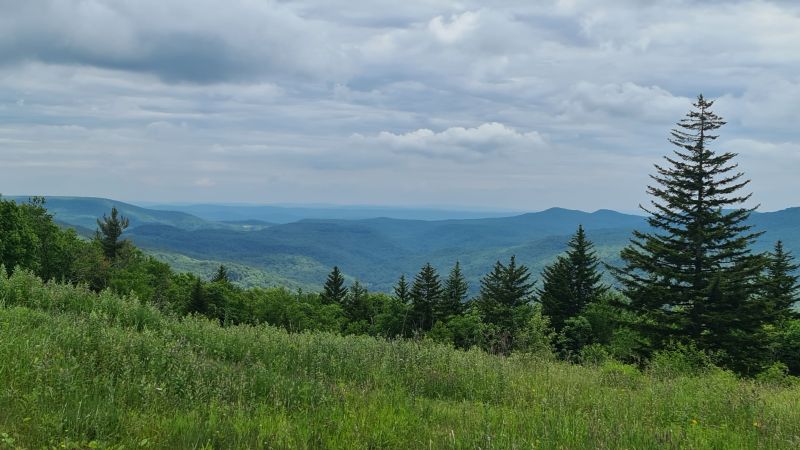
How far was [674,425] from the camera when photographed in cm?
535

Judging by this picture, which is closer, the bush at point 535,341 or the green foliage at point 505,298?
the bush at point 535,341

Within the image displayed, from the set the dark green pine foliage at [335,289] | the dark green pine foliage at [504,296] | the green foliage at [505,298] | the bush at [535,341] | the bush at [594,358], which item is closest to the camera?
the bush at [594,358]

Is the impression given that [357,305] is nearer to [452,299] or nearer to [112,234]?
[452,299]

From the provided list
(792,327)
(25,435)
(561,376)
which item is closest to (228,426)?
(25,435)

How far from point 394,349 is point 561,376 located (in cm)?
269

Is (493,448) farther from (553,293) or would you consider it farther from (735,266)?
(553,293)

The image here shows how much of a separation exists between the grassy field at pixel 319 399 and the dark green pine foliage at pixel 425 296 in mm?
71133

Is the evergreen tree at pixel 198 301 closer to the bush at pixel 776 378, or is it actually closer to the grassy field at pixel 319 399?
the bush at pixel 776 378

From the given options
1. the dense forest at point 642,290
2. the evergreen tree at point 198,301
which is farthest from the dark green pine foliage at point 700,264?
the evergreen tree at point 198,301

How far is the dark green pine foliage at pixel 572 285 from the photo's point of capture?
69125 millimetres

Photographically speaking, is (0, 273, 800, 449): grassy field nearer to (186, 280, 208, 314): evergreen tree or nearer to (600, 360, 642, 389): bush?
(600, 360, 642, 389): bush

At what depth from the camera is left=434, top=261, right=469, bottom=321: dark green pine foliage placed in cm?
7889

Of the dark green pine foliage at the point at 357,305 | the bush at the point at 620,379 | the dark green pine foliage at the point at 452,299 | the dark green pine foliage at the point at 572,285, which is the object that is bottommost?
the dark green pine foliage at the point at 357,305

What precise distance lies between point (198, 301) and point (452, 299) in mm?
39717
